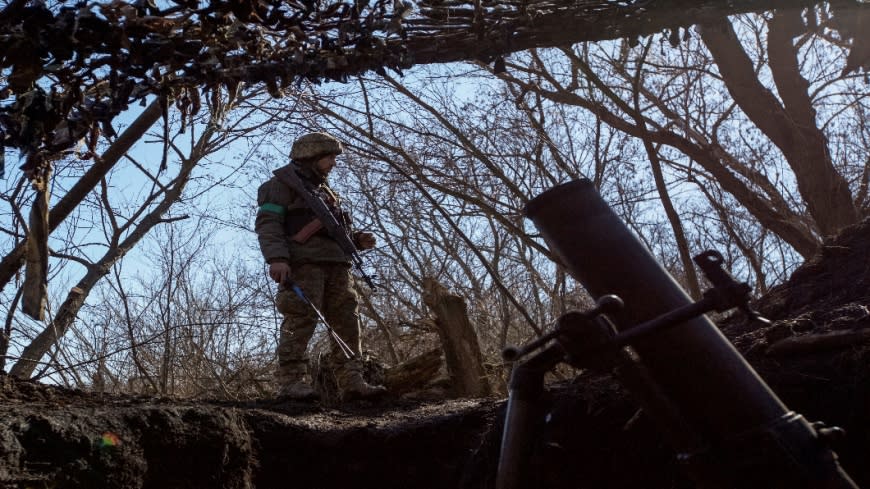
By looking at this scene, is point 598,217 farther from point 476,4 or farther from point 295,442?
point 295,442

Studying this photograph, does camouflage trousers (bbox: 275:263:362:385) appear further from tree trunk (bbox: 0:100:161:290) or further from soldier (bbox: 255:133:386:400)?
tree trunk (bbox: 0:100:161:290)

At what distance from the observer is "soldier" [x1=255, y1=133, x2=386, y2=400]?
18.9 ft

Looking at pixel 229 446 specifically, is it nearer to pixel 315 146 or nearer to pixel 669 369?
pixel 315 146

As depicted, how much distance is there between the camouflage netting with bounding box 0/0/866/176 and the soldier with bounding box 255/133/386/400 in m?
2.34

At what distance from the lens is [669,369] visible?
1.82 metres

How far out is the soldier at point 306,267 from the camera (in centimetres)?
577

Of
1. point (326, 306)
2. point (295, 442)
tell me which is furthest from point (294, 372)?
point (295, 442)

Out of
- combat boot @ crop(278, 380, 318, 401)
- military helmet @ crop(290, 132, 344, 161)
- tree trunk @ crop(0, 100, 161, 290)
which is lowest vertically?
combat boot @ crop(278, 380, 318, 401)

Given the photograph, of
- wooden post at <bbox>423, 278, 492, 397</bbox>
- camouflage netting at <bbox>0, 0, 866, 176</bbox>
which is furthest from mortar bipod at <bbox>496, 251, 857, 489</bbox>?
wooden post at <bbox>423, 278, 492, 397</bbox>

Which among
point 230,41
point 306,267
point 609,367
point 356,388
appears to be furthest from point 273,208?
point 609,367

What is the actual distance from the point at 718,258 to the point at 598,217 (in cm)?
33

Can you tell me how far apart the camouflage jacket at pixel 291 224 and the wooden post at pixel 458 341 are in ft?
3.81

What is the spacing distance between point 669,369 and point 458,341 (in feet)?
16.5

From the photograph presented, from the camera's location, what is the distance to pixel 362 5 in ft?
10.8
